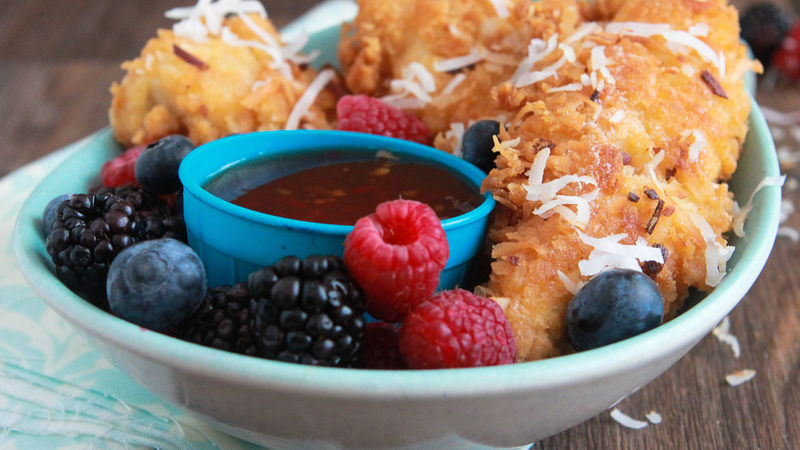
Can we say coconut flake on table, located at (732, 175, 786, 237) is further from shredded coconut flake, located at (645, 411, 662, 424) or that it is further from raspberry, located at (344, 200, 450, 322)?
raspberry, located at (344, 200, 450, 322)

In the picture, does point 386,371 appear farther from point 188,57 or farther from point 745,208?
point 188,57

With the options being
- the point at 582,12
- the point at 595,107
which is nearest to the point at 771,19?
the point at 582,12

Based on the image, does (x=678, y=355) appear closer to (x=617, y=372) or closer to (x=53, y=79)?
(x=617, y=372)

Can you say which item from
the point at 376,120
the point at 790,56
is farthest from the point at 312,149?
the point at 790,56

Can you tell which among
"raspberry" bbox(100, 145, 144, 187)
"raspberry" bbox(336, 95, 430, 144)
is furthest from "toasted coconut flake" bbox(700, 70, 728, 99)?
"raspberry" bbox(100, 145, 144, 187)

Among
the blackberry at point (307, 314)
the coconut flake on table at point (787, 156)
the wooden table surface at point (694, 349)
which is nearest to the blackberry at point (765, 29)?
the wooden table surface at point (694, 349)

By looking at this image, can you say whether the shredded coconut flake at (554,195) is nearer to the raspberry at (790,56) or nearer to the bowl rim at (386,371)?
the bowl rim at (386,371)
